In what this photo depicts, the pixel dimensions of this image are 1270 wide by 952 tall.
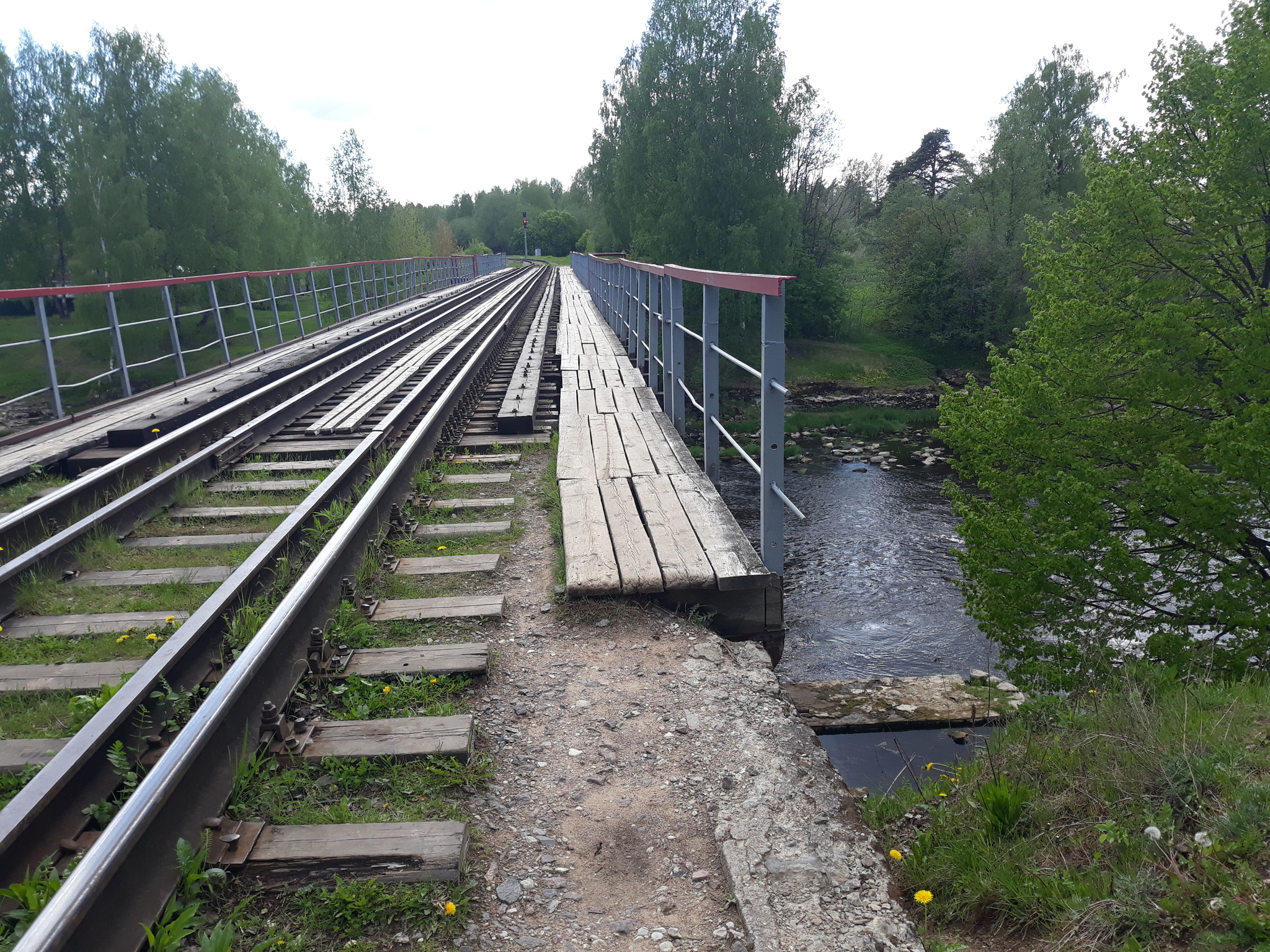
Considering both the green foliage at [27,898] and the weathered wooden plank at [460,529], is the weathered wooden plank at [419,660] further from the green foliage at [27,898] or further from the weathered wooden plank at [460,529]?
the weathered wooden plank at [460,529]

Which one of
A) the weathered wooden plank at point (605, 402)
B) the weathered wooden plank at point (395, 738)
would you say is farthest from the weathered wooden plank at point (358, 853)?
the weathered wooden plank at point (605, 402)

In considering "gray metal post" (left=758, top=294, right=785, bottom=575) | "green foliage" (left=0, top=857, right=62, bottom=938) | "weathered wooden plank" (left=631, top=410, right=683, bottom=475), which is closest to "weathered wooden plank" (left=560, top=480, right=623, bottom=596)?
"weathered wooden plank" (left=631, top=410, right=683, bottom=475)

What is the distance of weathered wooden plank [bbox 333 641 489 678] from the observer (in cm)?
308

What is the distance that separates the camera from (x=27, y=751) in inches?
99.3

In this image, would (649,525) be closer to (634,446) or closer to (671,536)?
(671,536)

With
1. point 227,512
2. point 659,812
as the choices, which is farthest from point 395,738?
point 227,512

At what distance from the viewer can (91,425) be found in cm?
732

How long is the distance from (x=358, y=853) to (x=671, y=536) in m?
2.40

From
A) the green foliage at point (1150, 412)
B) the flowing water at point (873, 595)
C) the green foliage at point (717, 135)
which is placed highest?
the green foliage at point (717, 135)

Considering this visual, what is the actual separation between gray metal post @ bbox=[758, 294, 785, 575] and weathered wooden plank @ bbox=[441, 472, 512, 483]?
2.17m

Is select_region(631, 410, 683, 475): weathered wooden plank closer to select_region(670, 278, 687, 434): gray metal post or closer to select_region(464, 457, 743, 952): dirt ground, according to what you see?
select_region(670, 278, 687, 434): gray metal post

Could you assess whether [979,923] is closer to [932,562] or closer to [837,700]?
[837,700]

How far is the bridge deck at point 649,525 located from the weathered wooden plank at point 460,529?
370 mm

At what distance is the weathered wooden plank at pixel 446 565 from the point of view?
4074 millimetres
